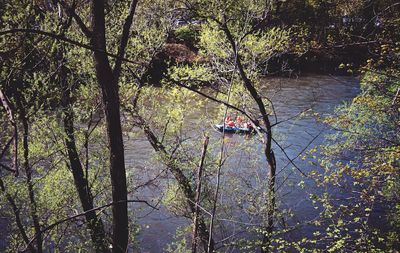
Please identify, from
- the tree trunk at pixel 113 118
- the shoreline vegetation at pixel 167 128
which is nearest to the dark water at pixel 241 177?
the shoreline vegetation at pixel 167 128

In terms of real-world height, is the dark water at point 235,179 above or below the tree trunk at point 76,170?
below

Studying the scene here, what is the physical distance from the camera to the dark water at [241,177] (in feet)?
42.4

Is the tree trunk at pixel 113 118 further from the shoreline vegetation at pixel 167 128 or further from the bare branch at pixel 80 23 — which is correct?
the shoreline vegetation at pixel 167 128

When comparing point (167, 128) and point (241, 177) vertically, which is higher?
point (167, 128)

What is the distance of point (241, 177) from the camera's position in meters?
12.0

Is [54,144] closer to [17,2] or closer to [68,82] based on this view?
[68,82]

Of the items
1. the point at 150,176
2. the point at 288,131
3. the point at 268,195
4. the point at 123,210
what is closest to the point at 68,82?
the point at 123,210

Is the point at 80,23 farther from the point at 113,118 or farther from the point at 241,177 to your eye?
the point at 241,177

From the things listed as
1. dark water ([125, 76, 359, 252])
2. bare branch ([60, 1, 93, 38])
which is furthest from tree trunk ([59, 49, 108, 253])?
bare branch ([60, 1, 93, 38])

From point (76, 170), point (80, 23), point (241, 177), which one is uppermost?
point (80, 23)

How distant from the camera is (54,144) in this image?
10156mm

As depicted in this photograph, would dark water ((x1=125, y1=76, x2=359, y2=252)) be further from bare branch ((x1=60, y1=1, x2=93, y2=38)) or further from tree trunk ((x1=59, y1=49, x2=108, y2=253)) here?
bare branch ((x1=60, y1=1, x2=93, y2=38))

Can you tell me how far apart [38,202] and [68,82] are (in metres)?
3.52

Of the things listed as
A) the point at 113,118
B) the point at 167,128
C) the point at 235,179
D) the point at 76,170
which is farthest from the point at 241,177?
the point at 113,118
